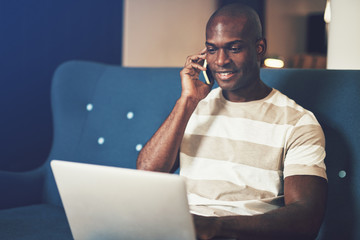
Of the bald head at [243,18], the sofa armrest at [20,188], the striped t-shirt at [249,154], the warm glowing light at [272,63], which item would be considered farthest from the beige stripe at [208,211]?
the sofa armrest at [20,188]

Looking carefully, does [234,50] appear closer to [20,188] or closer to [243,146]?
[243,146]

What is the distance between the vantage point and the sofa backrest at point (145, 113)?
1267 mm

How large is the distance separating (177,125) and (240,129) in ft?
0.59

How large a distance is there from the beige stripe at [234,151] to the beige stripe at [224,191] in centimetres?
7

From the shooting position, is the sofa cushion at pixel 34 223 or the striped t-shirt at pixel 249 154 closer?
the striped t-shirt at pixel 249 154

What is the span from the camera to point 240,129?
4.03 feet

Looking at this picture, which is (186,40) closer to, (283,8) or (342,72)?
(342,72)

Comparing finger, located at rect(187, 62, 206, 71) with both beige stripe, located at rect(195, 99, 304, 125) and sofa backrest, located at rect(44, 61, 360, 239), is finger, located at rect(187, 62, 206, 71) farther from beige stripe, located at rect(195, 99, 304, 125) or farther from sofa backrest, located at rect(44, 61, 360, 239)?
sofa backrest, located at rect(44, 61, 360, 239)

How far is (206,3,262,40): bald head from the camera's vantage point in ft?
3.84

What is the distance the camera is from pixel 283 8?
5527 millimetres

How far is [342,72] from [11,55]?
4.91ft

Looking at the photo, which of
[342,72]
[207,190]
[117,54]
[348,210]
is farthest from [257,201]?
[117,54]

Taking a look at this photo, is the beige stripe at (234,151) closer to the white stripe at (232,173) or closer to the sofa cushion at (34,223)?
the white stripe at (232,173)

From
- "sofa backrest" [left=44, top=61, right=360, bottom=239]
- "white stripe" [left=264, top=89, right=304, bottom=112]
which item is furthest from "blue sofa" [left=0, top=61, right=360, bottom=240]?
"white stripe" [left=264, top=89, right=304, bottom=112]
